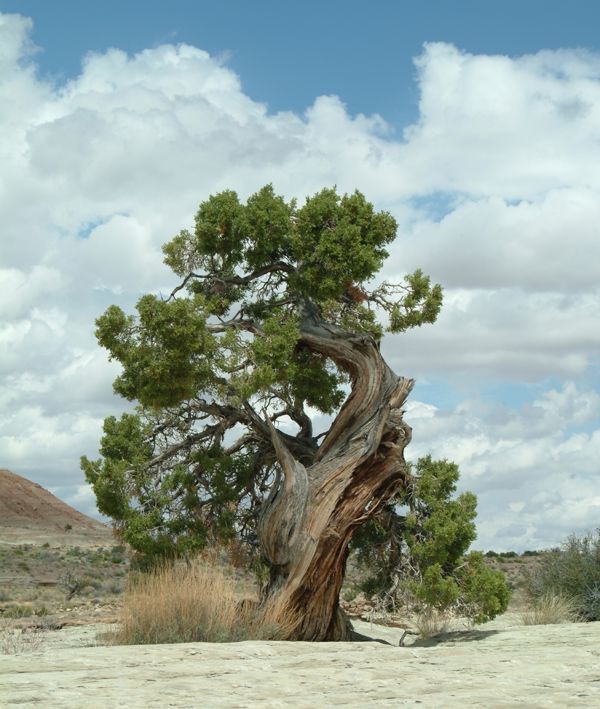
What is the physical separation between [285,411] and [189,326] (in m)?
3.40

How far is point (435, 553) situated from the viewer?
15.4m

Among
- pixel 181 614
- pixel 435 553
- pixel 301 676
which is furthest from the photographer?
pixel 435 553

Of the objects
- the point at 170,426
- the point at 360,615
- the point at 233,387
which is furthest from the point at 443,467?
the point at 360,615

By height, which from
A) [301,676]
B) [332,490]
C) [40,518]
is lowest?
[301,676]

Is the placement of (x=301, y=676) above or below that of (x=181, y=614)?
below

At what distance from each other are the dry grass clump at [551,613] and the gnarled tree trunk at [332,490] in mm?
4717

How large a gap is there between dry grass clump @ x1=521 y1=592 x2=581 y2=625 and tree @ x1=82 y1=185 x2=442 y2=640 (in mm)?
4721

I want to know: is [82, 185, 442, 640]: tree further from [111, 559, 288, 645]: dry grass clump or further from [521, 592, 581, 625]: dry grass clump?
[521, 592, 581, 625]: dry grass clump

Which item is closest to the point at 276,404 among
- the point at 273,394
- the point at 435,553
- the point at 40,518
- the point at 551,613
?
the point at 273,394

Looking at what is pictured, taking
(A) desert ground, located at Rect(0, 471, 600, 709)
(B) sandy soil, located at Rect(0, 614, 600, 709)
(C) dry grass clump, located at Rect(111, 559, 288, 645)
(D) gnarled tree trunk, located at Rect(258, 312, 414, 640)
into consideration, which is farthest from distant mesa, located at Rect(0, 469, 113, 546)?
(B) sandy soil, located at Rect(0, 614, 600, 709)

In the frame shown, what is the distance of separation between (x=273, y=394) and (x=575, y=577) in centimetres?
968

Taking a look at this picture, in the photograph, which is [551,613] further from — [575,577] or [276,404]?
[276,404]

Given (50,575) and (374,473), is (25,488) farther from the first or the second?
(374,473)

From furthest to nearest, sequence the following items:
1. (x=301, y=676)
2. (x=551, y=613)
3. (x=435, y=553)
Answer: (x=551, y=613) < (x=435, y=553) < (x=301, y=676)
